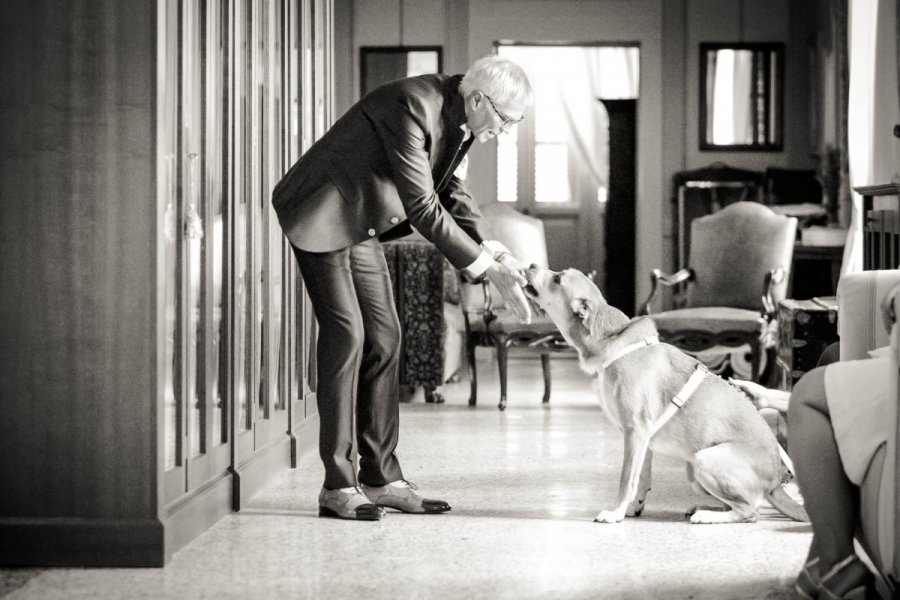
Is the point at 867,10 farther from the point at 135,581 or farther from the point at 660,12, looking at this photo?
the point at 135,581

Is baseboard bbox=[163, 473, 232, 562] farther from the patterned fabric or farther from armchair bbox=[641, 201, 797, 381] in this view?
armchair bbox=[641, 201, 797, 381]

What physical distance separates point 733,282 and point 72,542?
13.7ft

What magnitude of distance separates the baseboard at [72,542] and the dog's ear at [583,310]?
4.24 ft

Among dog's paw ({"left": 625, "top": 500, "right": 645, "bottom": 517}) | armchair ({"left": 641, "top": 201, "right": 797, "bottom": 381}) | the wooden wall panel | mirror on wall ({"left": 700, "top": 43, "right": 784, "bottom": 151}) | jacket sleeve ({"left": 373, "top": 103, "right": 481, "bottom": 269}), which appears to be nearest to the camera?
the wooden wall panel

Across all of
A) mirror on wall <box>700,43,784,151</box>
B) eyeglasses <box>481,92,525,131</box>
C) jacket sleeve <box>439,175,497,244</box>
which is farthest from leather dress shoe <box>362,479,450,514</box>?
mirror on wall <box>700,43,784,151</box>

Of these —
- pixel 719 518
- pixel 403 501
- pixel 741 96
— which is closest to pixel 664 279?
pixel 719 518

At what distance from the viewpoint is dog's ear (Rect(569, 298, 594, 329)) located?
3.12 meters

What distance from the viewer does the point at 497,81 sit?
293 centimetres

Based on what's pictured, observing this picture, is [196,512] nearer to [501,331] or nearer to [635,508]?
[635,508]

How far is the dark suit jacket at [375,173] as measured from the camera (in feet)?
9.69

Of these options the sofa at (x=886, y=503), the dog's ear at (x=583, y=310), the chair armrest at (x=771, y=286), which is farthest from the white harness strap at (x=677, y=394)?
the chair armrest at (x=771, y=286)

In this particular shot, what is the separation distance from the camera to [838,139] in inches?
292

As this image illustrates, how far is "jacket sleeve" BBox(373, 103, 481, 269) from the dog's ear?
0.36m

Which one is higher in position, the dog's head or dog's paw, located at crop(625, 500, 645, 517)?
the dog's head
